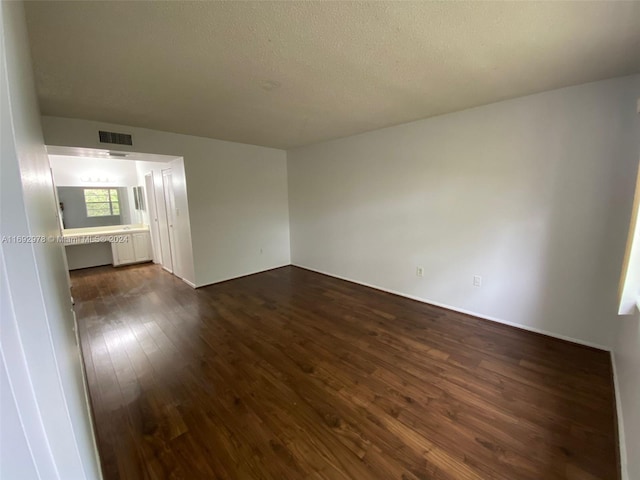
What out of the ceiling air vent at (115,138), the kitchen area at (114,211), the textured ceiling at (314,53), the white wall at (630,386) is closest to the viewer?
the white wall at (630,386)

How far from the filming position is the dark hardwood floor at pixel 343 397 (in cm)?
150

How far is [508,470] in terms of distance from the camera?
4.73 feet

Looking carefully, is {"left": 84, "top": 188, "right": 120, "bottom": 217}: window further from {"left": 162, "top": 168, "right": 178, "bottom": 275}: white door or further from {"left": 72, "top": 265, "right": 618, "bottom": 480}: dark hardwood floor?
{"left": 72, "top": 265, "right": 618, "bottom": 480}: dark hardwood floor

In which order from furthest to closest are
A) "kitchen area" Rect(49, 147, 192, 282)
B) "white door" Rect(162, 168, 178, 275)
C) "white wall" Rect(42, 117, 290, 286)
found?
"kitchen area" Rect(49, 147, 192, 282) < "white door" Rect(162, 168, 178, 275) < "white wall" Rect(42, 117, 290, 286)

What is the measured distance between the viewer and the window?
18.9ft

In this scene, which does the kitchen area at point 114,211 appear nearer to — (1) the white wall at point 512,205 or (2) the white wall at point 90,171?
(2) the white wall at point 90,171

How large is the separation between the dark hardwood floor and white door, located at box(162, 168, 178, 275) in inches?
72.6

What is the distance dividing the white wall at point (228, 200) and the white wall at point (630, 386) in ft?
15.5

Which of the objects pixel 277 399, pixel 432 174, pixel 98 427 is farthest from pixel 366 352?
pixel 432 174

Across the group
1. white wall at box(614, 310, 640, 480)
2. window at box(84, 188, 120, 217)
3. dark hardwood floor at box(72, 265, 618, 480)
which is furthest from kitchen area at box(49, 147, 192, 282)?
white wall at box(614, 310, 640, 480)

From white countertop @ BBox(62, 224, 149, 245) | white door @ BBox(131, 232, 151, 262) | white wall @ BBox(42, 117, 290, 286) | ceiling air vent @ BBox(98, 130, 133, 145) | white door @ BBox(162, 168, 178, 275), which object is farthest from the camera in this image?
white door @ BBox(131, 232, 151, 262)

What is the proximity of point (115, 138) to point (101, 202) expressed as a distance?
3491 millimetres

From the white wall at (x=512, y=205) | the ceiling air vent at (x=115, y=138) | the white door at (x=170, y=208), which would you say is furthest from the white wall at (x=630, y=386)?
the white door at (x=170, y=208)

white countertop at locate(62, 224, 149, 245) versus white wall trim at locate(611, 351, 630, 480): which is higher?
white countertop at locate(62, 224, 149, 245)
